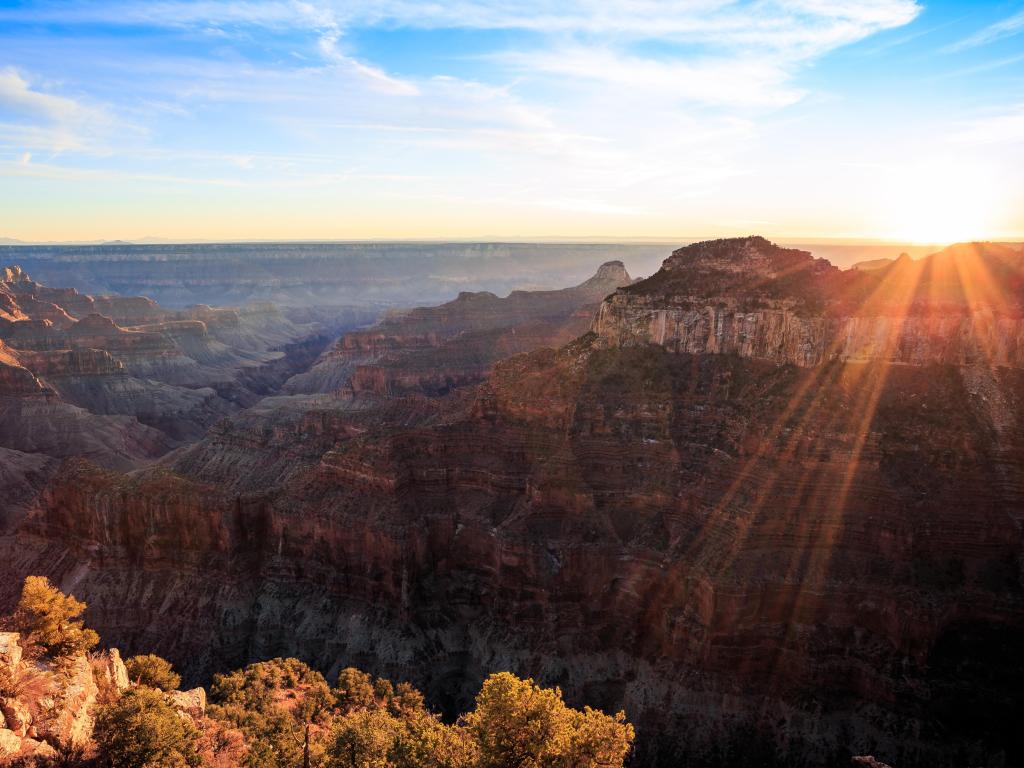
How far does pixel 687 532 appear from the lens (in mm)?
46969

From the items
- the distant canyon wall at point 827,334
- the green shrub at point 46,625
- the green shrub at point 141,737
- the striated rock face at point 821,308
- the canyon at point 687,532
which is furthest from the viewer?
the striated rock face at point 821,308

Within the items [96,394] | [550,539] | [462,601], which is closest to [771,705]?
[550,539]

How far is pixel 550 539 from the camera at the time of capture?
5047cm

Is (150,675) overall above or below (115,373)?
below

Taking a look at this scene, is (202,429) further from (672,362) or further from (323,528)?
(672,362)

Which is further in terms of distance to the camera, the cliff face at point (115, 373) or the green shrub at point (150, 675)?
the cliff face at point (115, 373)

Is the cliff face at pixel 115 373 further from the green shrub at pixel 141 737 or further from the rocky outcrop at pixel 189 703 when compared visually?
the green shrub at pixel 141 737

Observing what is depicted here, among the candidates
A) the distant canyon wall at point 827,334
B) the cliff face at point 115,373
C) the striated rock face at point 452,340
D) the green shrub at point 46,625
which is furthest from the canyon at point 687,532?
the cliff face at point 115,373

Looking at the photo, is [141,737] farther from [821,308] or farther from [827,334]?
[821,308]

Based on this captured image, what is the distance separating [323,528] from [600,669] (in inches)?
936

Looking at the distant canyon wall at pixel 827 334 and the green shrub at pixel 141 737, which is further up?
the distant canyon wall at pixel 827 334

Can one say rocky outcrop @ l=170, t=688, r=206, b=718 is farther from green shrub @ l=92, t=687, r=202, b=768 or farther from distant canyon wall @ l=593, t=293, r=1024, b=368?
distant canyon wall @ l=593, t=293, r=1024, b=368

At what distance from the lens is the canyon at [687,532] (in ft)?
135

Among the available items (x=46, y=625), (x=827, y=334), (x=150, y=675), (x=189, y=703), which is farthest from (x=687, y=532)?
(x=46, y=625)
